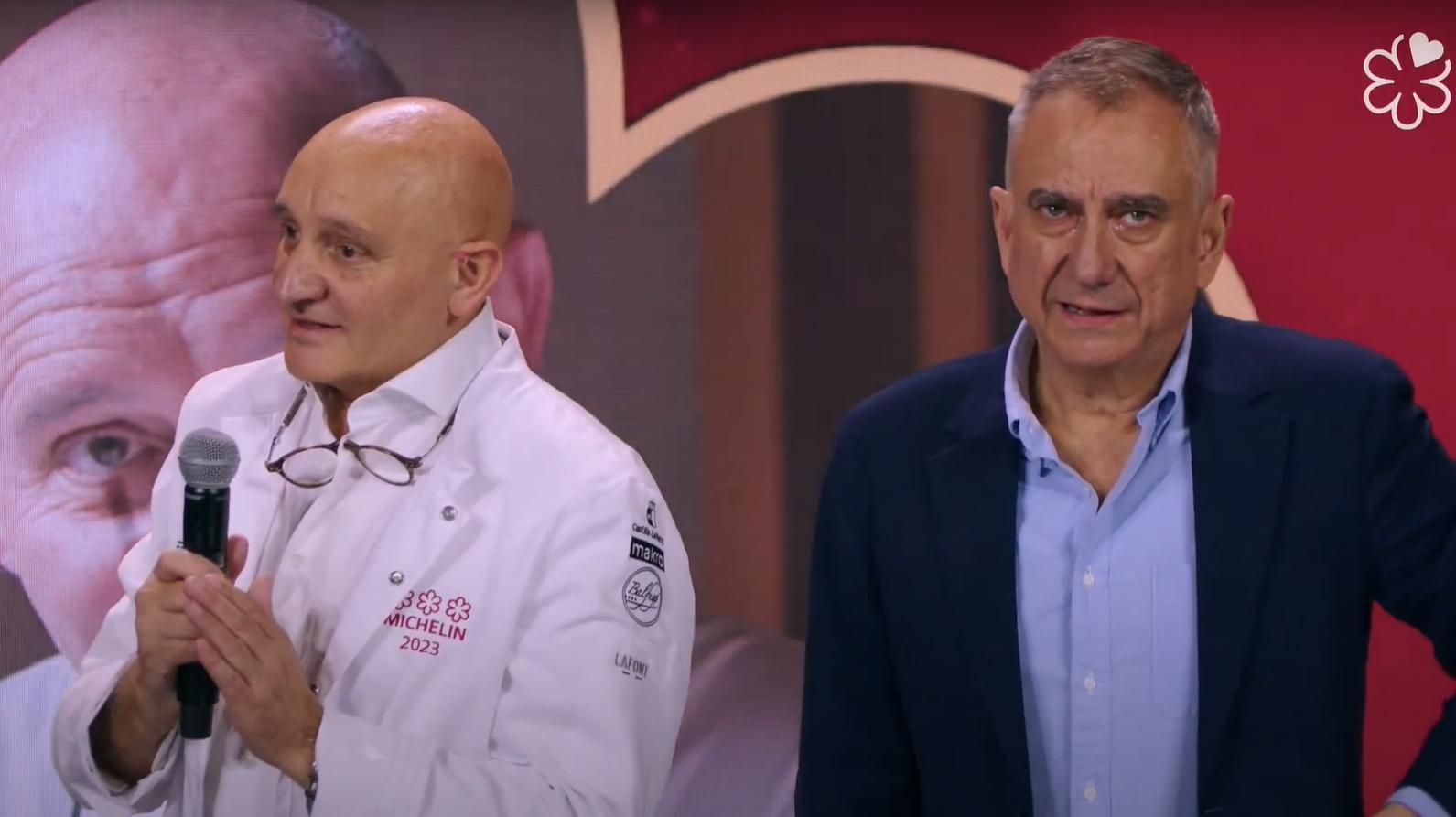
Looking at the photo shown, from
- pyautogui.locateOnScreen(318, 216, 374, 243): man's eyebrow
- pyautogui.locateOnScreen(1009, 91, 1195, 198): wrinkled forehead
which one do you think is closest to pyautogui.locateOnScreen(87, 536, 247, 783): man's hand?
pyautogui.locateOnScreen(318, 216, 374, 243): man's eyebrow

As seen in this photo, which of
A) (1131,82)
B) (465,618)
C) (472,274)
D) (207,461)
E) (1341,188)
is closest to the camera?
(207,461)

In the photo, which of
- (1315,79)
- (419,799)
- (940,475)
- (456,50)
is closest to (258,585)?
(419,799)

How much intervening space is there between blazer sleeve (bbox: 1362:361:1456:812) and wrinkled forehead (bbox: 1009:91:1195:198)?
321mm

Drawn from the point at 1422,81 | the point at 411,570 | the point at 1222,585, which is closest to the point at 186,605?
the point at 411,570

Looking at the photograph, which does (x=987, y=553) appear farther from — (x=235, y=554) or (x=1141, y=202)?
(x=235, y=554)

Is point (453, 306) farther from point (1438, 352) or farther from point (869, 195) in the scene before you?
point (1438, 352)

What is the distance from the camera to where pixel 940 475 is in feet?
6.13

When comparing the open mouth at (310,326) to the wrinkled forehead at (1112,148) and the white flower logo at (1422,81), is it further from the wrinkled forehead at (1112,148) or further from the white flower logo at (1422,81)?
the white flower logo at (1422,81)

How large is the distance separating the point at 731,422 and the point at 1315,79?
98 centimetres

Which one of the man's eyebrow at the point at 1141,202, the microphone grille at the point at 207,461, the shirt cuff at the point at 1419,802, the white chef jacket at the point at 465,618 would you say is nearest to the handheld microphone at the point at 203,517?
the microphone grille at the point at 207,461

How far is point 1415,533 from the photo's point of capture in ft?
5.76

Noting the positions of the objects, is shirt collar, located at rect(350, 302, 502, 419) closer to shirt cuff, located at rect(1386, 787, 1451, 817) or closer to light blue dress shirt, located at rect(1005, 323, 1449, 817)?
light blue dress shirt, located at rect(1005, 323, 1449, 817)

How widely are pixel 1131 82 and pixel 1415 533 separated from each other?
22.4 inches

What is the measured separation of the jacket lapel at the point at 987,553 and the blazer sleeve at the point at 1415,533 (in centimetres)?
38
